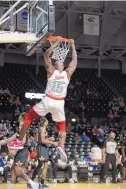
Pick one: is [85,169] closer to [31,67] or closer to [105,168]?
[105,168]

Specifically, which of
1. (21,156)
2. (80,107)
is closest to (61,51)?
(21,156)

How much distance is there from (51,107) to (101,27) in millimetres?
18306

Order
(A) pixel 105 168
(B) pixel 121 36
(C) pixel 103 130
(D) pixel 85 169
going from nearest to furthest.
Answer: (A) pixel 105 168 → (D) pixel 85 169 → (C) pixel 103 130 → (B) pixel 121 36

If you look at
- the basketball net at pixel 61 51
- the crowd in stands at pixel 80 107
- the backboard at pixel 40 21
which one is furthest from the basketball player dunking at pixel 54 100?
the crowd in stands at pixel 80 107

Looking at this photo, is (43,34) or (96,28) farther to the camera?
(96,28)

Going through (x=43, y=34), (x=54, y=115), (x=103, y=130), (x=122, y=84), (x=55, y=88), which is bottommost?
(x=103, y=130)

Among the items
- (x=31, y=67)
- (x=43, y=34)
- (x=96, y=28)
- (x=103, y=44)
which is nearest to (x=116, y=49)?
(x=103, y=44)

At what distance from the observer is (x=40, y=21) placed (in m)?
9.92

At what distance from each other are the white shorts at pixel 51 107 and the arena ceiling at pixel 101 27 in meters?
15.1

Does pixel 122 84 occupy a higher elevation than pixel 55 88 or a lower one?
lower

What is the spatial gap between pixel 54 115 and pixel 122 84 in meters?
22.0

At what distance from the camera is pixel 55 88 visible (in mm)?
9211

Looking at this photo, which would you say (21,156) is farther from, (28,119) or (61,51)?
(61,51)

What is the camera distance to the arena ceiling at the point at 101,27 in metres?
24.5
